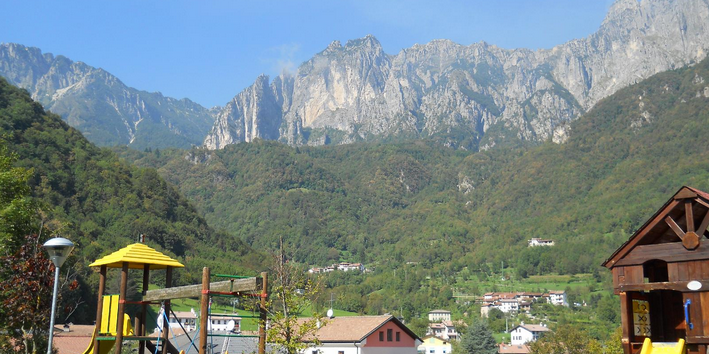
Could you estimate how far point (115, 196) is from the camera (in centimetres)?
12606

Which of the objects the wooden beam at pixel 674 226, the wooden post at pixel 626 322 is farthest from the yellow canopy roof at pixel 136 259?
the wooden beam at pixel 674 226

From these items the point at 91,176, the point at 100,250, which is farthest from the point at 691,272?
the point at 91,176

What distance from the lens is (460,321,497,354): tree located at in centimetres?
8262

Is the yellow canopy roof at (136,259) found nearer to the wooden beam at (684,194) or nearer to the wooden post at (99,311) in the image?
the wooden post at (99,311)

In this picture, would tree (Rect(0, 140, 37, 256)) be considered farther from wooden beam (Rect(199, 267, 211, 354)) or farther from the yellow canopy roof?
wooden beam (Rect(199, 267, 211, 354))

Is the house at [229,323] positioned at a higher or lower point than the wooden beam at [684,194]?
lower

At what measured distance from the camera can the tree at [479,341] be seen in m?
82.6

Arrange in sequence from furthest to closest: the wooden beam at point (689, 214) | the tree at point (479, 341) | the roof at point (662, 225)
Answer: the tree at point (479, 341), the roof at point (662, 225), the wooden beam at point (689, 214)

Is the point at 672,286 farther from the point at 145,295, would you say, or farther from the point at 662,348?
the point at 145,295

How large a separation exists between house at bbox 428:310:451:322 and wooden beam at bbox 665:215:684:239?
485 ft

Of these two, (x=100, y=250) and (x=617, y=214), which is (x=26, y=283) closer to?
(x=100, y=250)

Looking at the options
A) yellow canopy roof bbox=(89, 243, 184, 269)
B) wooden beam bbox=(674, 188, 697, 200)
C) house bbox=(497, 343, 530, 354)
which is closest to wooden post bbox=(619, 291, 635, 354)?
wooden beam bbox=(674, 188, 697, 200)

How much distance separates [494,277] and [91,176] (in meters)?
121

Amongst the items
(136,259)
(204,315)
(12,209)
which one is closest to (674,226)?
(204,315)
